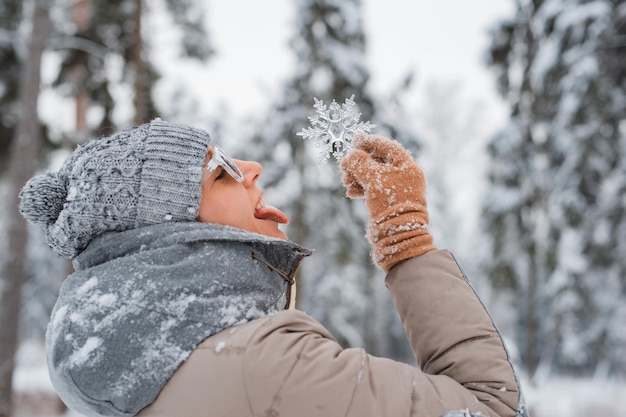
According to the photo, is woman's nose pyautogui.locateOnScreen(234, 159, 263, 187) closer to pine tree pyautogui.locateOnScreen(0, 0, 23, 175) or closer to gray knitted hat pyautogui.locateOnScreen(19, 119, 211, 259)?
gray knitted hat pyautogui.locateOnScreen(19, 119, 211, 259)

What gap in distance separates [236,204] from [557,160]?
1087 centimetres

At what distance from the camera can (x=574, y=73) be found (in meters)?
9.70

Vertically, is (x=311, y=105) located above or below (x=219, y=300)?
above

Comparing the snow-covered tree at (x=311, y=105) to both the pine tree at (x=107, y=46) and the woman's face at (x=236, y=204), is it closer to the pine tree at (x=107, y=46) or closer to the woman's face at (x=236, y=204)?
the pine tree at (x=107, y=46)

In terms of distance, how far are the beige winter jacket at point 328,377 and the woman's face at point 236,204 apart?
0.32 meters

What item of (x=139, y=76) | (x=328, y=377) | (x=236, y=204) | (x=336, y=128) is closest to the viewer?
(x=328, y=377)

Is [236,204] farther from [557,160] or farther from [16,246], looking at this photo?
[557,160]

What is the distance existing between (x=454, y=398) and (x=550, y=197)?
11.1m

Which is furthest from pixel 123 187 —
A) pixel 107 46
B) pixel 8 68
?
pixel 8 68

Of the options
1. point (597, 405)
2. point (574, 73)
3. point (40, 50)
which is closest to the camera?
point (40, 50)

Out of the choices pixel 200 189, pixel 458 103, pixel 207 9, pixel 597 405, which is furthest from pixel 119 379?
pixel 458 103

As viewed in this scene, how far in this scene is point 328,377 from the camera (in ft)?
3.78

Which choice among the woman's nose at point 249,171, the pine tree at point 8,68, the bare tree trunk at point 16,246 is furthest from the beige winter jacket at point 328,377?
the pine tree at point 8,68

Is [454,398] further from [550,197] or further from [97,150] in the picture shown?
[550,197]
